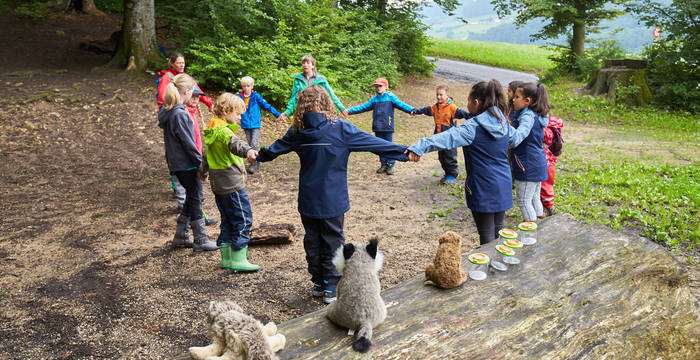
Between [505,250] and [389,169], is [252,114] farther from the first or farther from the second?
[505,250]

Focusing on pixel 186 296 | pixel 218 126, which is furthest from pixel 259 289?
pixel 218 126

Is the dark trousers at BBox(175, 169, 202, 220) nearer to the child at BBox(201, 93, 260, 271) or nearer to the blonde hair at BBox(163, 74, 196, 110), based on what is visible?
the child at BBox(201, 93, 260, 271)

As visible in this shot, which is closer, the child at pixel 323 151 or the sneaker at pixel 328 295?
the child at pixel 323 151

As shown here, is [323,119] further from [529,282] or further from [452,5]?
[452,5]

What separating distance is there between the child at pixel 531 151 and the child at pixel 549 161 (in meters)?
0.52

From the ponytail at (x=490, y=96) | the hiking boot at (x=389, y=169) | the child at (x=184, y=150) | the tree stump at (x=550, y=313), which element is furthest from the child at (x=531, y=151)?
the child at (x=184, y=150)

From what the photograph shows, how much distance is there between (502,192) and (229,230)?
3.01 metres

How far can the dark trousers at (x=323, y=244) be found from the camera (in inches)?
164

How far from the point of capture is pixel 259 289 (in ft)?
15.4

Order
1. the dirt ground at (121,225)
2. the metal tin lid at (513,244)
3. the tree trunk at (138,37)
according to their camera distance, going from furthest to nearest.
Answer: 1. the tree trunk at (138,37)
2. the dirt ground at (121,225)
3. the metal tin lid at (513,244)

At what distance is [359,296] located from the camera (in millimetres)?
2711

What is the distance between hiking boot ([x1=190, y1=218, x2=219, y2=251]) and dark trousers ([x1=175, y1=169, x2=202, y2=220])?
0.08 m

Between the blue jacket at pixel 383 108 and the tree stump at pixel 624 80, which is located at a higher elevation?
the tree stump at pixel 624 80

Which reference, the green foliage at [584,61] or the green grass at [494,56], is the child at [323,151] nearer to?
the green foliage at [584,61]
